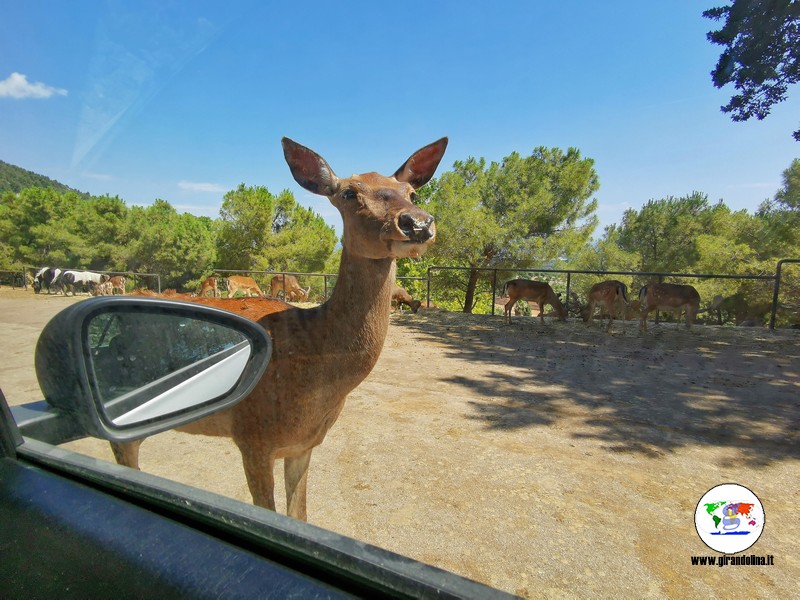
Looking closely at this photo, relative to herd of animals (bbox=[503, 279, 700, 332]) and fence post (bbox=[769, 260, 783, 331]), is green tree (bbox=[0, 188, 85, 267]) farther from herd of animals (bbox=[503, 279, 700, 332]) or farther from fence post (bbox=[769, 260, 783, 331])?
fence post (bbox=[769, 260, 783, 331])

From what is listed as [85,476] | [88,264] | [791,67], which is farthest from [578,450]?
[791,67]

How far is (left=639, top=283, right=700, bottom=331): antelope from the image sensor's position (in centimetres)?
985

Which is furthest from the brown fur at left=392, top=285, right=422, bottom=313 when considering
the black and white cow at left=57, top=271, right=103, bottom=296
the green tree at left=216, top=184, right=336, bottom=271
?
the black and white cow at left=57, top=271, right=103, bottom=296

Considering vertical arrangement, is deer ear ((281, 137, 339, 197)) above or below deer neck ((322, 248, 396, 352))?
above

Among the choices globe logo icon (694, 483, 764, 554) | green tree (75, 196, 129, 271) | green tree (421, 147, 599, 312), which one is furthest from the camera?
green tree (421, 147, 599, 312)

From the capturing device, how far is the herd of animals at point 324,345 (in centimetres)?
180

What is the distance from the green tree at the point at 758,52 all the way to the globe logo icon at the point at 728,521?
6.13 metres

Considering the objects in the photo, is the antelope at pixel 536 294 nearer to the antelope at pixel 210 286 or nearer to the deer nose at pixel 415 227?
the antelope at pixel 210 286

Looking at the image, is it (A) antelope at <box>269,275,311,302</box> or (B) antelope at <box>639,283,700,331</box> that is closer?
(A) antelope at <box>269,275,311,302</box>

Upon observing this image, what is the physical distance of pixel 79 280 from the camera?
8.87 feet

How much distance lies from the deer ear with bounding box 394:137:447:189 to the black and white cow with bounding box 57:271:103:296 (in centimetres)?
213

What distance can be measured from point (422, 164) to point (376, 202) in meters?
0.81

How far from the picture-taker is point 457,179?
45.6 feet

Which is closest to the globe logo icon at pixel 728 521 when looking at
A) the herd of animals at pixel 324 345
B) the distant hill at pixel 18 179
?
the herd of animals at pixel 324 345
